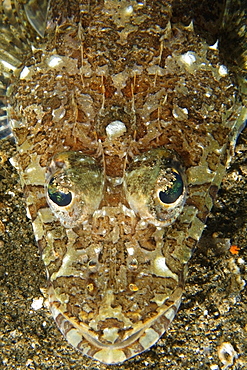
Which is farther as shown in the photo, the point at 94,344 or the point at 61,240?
the point at 61,240

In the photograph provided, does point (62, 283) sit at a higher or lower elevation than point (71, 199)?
lower

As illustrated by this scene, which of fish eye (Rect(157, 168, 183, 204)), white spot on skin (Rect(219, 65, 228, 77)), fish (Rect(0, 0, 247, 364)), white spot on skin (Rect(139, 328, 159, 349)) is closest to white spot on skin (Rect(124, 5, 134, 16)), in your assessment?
fish (Rect(0, 0, 247, 364))

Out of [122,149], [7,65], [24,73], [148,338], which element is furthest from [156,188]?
[7,65]

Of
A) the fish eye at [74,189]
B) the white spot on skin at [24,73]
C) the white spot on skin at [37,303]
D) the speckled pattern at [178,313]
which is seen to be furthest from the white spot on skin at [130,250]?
the white spot on skin at [24,73]

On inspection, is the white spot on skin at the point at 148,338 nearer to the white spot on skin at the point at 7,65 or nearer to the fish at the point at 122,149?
the fish at the point at 122,149

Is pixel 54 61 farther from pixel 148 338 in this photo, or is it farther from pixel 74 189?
pixel 148 338

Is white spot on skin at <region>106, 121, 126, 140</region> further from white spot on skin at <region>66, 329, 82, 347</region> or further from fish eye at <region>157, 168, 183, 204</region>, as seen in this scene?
white spot on skin at <region>66, 329, 82, 347</region>

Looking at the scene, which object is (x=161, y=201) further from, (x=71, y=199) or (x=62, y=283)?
(x=62, y=283)

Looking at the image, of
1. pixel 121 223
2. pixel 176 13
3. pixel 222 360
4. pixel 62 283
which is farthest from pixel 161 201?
pixel 176 13
